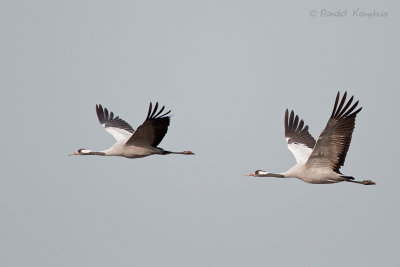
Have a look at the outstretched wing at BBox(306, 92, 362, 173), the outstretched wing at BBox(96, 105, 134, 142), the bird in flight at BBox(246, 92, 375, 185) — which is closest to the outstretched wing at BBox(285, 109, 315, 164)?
the bird in flight at BBox(246, 92, 375, 185)

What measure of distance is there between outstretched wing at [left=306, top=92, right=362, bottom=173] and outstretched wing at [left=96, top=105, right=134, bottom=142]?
6.90 meters

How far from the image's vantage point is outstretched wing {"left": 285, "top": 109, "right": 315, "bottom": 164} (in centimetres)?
2024

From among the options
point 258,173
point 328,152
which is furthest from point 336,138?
point 258,173

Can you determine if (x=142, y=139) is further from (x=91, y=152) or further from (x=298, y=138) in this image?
(x=298, y=138)

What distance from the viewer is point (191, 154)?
21.4m

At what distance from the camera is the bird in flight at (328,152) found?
1644cm

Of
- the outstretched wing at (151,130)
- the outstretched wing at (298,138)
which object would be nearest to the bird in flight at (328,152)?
the outstretched wing at (298,138)

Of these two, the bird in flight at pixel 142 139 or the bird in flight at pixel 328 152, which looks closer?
the bird in flight at pixel 328 152

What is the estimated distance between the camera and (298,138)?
21312mm

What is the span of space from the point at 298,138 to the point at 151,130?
4785mm

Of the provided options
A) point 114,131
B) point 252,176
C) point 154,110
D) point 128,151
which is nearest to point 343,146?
point 252,176

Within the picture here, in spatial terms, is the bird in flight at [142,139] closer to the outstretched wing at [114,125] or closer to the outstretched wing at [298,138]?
the outstretched wing at [114,125]

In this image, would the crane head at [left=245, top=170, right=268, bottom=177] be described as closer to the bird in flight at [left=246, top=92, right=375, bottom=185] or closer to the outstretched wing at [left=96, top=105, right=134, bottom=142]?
the bird in flight at [left=246, top=92, right=375, bottom=185]

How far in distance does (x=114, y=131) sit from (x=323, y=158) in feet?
25.6
